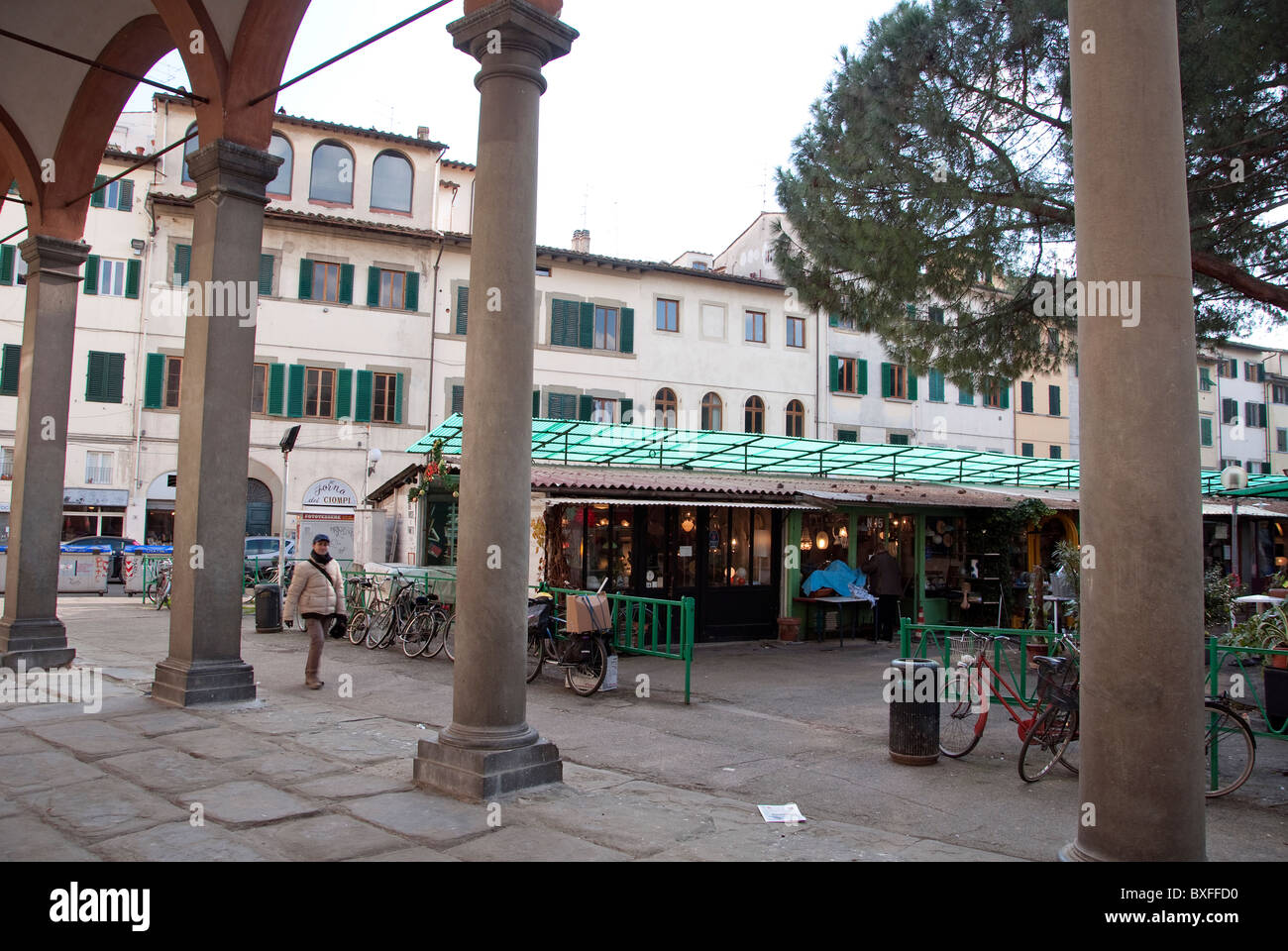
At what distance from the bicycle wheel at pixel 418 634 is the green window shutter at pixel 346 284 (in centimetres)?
1699

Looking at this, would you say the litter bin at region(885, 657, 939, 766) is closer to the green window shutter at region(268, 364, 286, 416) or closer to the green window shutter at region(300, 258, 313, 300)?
the green window shutter at region(268, 364, 286, 416)

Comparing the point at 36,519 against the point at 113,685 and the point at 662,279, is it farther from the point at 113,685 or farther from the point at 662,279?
the point at 662,279

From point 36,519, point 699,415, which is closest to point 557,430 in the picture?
point 36,519

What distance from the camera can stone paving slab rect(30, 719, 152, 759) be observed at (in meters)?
5.75

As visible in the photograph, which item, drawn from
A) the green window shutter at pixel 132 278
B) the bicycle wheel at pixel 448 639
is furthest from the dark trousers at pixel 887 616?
the green window shutter at pixel 132 278

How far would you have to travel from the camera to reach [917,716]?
22.0ft

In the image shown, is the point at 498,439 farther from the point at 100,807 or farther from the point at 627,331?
the point at 627,331

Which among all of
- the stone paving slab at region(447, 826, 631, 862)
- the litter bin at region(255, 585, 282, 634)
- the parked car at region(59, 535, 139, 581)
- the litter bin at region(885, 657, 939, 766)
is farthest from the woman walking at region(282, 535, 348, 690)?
the parked car at region(59, 535, 139, 581)

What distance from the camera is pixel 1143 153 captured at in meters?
3.33

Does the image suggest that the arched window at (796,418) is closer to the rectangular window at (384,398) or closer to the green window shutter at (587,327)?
the green window shutter at (587,327)

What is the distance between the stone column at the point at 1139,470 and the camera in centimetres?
320

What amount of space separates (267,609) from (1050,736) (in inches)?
459

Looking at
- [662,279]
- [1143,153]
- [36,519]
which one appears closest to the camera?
[1143,153]
